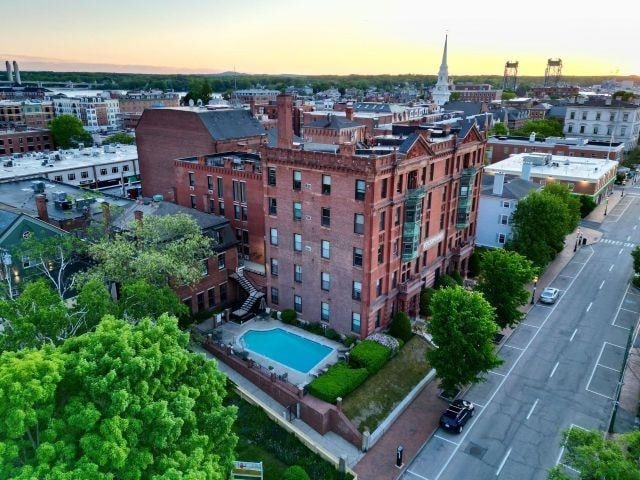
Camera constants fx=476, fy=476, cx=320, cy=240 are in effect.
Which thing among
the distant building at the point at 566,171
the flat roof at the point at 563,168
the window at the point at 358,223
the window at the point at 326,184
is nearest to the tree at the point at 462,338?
the window at the point at 358,223

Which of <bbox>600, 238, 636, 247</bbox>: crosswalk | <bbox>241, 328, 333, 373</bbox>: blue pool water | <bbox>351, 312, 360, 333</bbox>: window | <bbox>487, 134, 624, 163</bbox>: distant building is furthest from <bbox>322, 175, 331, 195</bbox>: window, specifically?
<bbox>487, 134, 624, 163</bbox>: distant building

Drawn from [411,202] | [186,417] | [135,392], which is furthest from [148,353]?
[411,202]

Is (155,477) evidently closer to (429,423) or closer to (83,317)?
(83,317)

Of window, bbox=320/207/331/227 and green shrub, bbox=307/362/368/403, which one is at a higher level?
window, bbox=320/207/331/227

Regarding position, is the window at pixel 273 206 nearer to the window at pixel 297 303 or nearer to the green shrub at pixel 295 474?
the window at pixel 297 303

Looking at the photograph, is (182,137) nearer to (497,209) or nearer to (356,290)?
(356,290)

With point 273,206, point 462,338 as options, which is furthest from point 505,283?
point 273,206

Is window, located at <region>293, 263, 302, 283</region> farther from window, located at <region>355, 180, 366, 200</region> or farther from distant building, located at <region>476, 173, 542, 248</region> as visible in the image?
distant building, located at <region>476, 173, 542, 248</region>
